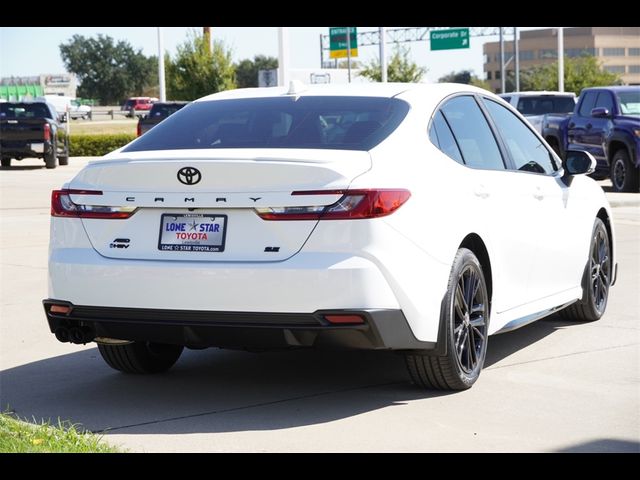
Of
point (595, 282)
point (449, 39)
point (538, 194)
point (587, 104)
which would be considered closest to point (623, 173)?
point (587, 104)

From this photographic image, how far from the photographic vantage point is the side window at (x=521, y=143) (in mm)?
Answer: 7578

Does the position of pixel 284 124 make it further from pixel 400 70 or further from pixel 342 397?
pixel 400 70

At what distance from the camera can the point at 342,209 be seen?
18.8ft

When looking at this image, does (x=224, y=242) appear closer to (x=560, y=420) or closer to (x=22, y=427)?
(x=22, y=427)

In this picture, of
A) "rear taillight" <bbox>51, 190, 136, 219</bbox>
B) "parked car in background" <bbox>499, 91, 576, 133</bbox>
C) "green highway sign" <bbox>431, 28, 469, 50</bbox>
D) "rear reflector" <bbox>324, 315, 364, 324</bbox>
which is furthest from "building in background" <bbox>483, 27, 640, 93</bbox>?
"rear reflector" <bbox>324, 315, 364, 324</bbox>

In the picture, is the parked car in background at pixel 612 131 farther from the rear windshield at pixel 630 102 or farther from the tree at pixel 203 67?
the tree at pixel 203 67

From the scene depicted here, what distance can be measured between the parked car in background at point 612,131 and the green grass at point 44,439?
Result: 669 inches

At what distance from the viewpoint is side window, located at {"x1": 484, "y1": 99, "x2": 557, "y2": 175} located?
7.58m

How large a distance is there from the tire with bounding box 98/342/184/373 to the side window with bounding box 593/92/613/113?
16346 millimetres

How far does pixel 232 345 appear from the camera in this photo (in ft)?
19.6

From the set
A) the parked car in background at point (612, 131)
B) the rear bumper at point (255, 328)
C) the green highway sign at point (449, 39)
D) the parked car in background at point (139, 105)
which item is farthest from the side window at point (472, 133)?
the parked car in background at point (139, 105)

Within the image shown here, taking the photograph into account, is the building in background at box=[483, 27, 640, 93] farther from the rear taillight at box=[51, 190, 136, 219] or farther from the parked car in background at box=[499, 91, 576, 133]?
the rear taillight at box=[51, 190, 136, 219]

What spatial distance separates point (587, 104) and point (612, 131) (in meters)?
1.36
